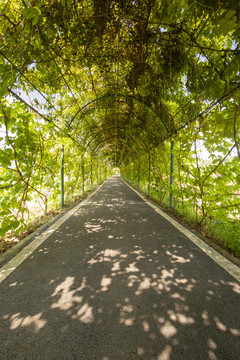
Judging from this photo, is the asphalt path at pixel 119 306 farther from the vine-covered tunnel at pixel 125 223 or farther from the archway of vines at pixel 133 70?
the archway of vines at pixel 133 70

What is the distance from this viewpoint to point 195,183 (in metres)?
4.04

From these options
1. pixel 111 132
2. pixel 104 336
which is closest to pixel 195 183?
pixel 104 336

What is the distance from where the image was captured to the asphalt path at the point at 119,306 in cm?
133

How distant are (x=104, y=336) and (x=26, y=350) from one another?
582 millimetres

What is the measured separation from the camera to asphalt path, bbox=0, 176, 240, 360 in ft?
4.38

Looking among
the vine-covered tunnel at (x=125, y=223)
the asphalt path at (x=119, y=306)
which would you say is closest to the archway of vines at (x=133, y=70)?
the vine-covered tunnel at (x=125, y=223)

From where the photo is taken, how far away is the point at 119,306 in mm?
1764

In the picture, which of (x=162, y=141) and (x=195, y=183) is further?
(x=162, y=141)

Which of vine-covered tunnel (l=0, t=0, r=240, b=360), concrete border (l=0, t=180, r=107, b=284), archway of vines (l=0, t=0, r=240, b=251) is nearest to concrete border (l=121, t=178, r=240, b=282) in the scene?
vine-covered tunnel (l=0, t=0, r=240, b=360)

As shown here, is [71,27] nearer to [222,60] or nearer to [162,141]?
[222,60]

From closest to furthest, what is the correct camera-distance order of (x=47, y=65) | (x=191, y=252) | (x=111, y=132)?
(x=191, y=252), (x=47, y=65), (x=111, y=132)

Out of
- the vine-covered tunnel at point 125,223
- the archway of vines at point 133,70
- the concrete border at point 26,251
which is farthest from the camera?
the archway of vines at point 133,70

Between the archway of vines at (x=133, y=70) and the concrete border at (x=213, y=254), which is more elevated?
the archway of vines at (x=133, y=70)

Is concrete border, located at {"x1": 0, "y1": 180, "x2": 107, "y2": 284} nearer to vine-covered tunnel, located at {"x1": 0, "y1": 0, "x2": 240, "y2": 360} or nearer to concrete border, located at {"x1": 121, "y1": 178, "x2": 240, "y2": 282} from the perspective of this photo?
vine-covered tunnel, located at {"x1": 0, "y1": 0, "x2": 240, "y2": 360}
